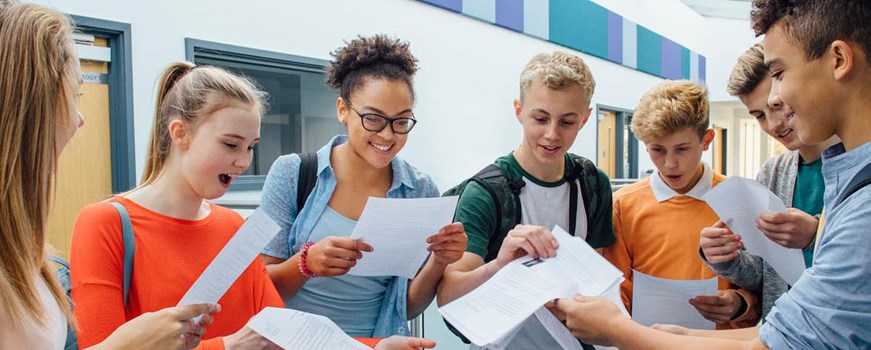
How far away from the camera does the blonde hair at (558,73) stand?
1737 millimetres

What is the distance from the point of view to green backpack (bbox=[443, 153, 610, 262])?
1.68 meters

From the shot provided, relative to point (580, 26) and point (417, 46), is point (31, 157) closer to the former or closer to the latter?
point (417, 46)

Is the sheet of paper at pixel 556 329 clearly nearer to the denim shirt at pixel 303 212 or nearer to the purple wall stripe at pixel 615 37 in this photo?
the denim shirt at pixel 303 212

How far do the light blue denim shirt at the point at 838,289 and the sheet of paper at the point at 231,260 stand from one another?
94cm

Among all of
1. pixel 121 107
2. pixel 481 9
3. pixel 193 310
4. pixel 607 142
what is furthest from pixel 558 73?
pixel 607 142

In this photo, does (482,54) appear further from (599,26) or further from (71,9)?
(71,9)

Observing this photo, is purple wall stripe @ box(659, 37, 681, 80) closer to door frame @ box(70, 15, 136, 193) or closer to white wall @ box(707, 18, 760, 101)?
white wall @ box(707, 18, 760, 101)

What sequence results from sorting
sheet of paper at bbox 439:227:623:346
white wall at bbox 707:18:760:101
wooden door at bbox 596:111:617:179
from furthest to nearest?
white wall at bbox 707:18:760:101, wooden door at bbox 596:111:617:179, sheet of paper at bbox 439:227:623:346

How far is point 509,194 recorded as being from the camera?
1.70 m

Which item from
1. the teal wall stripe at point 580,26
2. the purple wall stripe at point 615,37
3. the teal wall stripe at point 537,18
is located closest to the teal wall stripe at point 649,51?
the purple wall stripe at point 615,37

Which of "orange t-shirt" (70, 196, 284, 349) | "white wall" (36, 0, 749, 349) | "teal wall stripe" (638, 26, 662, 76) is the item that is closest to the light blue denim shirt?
"orange t-shirt" (70, 196, 284, 349)

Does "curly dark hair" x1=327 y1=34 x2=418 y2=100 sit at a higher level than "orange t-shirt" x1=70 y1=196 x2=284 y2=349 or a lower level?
higher

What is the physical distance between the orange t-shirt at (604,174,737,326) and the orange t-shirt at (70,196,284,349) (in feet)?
3.49

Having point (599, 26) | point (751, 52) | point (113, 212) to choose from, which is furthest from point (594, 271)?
point (599, 26)
